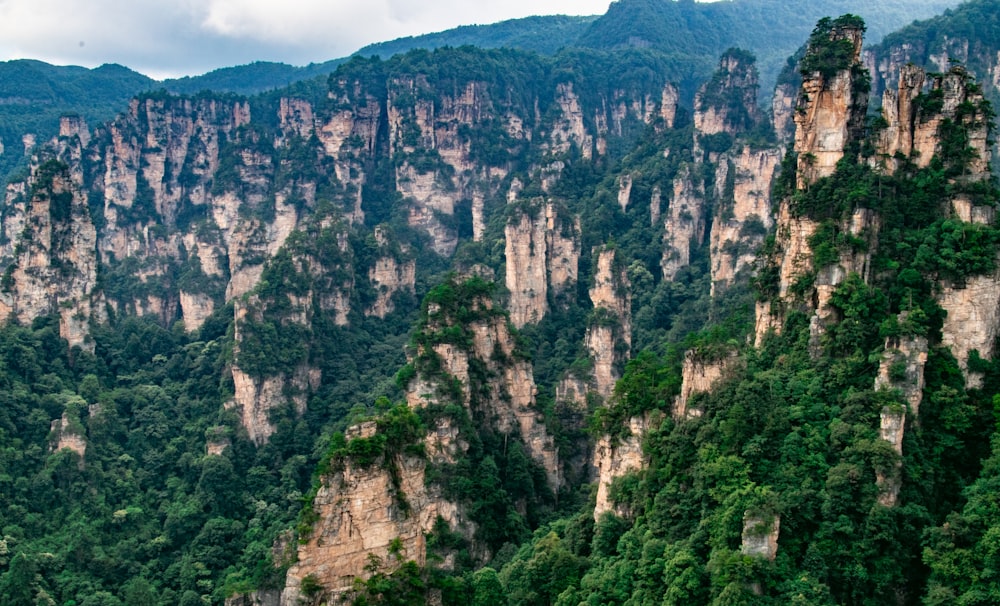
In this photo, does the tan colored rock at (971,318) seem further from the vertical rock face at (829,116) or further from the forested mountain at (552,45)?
the forested mountain at (552,45)

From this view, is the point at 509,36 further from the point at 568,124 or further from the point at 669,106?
the point at 669,106

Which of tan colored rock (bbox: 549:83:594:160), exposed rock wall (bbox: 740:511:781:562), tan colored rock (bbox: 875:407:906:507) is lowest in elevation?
exposed rock wall (bbox: 740:511:781:562)

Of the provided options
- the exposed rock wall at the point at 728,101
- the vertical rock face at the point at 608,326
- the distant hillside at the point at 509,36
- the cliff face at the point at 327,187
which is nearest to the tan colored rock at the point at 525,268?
the cliff face at the point at 327,187

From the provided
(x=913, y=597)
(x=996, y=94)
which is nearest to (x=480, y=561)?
(x=913, y=597)

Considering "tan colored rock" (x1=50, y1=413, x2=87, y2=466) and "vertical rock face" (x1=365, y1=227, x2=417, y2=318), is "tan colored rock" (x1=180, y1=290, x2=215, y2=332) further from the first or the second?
"tan colored rock" (x1=50, y1=413, x2=87, y2=466)

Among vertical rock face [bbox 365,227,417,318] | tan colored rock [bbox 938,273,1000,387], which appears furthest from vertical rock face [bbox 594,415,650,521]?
vertical rock face [bbox 365,227,417,318]

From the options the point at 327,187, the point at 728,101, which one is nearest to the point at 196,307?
the point at 327,187
